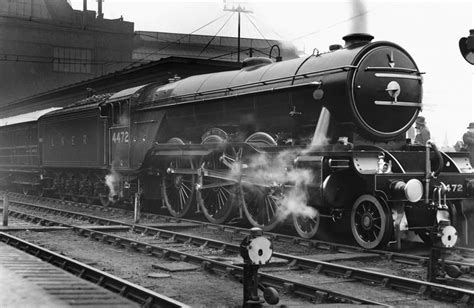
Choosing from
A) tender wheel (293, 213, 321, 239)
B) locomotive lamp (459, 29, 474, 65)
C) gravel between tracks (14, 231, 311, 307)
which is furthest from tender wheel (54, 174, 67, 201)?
locomotive lamp (459, 29, 474, 65)

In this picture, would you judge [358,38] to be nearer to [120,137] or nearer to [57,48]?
[120,137]

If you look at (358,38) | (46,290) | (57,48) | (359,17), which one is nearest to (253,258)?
(46,290)

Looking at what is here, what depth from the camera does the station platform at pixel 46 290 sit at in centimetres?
455

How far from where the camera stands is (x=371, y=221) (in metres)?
7.99

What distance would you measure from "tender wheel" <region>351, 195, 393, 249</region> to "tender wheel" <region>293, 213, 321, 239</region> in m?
0.72

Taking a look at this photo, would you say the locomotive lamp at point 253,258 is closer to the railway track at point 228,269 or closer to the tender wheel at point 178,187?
the railway track at point 228,269

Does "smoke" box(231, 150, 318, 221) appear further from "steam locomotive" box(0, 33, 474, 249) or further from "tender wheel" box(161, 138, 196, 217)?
"tender wheel" box(161, 138, 196, 217)

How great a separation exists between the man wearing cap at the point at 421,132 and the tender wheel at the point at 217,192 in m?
3.26

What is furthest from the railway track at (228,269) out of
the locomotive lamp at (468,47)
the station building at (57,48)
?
the station building at (57,48)

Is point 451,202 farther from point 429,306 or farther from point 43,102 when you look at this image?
point 43,102

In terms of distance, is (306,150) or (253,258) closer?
(253,258)

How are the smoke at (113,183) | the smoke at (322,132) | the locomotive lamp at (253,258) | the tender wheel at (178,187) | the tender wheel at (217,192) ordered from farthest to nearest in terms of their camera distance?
the smoke at (113,183) < the tender wheel at (178,187) < the tender wheel at (217,192) < the smoke at (322,132) < the locomotive lamp at (253,258)

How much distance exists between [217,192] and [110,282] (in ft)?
17.7

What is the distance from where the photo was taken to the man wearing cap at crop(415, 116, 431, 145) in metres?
10.6
